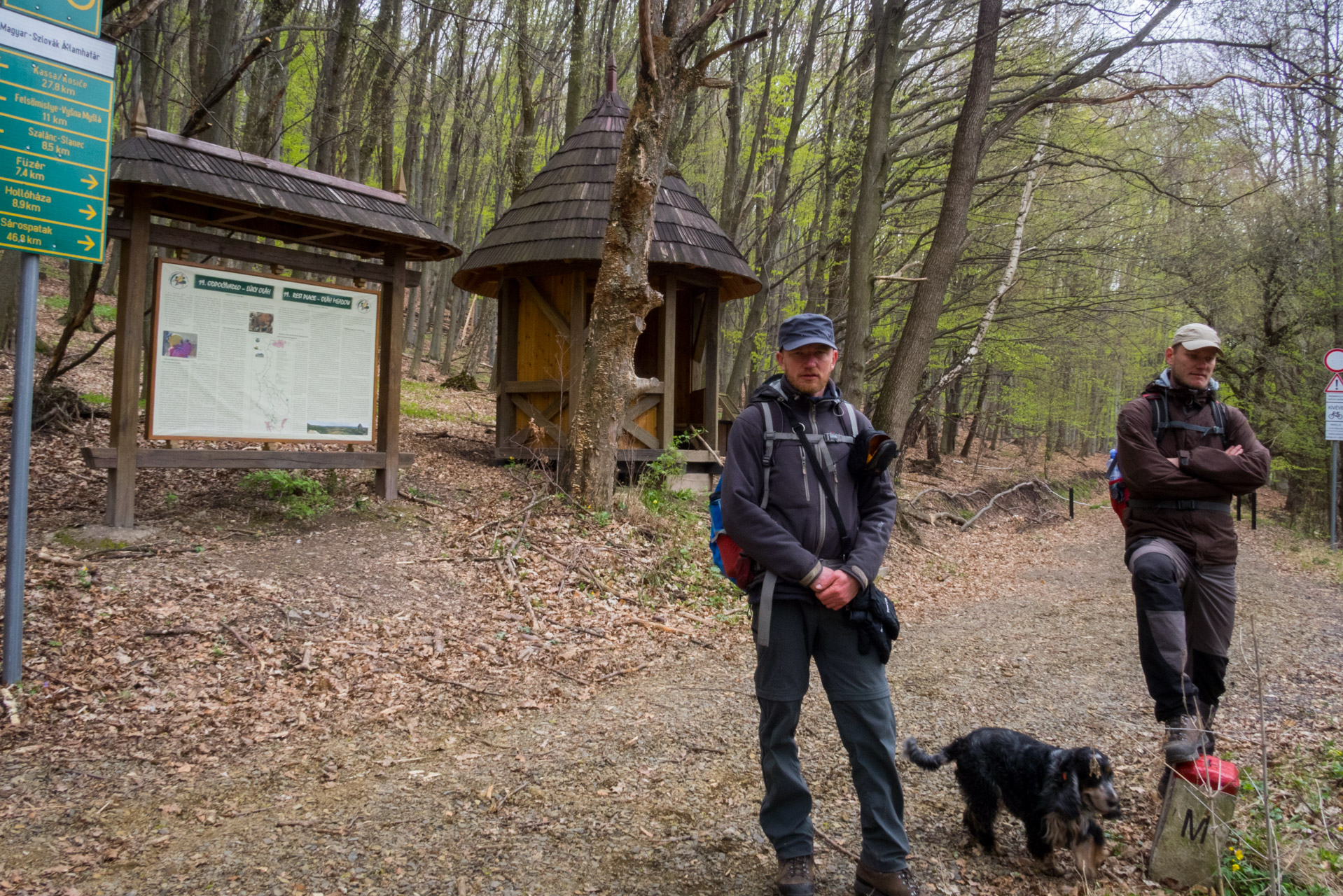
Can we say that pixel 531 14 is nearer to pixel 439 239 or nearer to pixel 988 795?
pixel 439 239

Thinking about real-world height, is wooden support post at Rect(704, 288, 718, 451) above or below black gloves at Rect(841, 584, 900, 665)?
above

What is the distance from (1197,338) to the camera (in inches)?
148

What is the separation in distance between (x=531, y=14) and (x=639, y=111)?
13.5 metres

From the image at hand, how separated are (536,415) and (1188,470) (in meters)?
8.09

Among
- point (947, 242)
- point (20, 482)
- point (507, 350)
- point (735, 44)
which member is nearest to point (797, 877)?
point (20, 482)

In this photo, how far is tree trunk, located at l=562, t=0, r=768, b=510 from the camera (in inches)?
320

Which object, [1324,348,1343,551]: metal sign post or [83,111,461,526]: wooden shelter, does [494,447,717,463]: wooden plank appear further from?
[1324,348,1343,551]: metal sign post

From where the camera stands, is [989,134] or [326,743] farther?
[989,134]

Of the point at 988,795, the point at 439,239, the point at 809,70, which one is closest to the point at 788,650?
the point at 988,795

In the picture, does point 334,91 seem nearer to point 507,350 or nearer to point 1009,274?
point 507,350

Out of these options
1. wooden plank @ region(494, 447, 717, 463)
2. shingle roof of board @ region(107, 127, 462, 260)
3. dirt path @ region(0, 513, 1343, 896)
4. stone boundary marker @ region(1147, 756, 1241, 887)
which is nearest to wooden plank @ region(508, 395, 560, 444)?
wooden plank @ region(494, 447, 717, 463)

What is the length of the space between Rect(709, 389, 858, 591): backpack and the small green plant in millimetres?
5487

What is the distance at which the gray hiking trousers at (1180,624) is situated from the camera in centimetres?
356

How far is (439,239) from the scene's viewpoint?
795cm
